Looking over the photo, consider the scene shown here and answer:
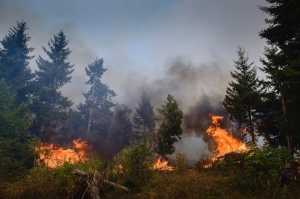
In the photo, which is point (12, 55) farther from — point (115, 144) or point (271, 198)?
point (271, 198)

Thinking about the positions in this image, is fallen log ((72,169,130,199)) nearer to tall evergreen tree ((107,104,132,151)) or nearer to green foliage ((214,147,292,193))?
green foliage ((214,147,292,193))

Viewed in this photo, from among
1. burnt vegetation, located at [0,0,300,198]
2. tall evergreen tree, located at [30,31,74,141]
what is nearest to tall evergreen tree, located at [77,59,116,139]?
burnt vegetation, located at [0,0,300,198]

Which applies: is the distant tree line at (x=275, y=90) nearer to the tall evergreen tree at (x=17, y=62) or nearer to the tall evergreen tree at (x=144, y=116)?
the tall evergreen tree at (x=144, y=116)

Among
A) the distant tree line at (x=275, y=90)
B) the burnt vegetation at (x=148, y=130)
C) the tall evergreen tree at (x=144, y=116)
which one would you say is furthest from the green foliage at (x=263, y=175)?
the tall evergreen tree at (x=144, y=116)

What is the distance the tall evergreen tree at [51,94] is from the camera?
2775 cm

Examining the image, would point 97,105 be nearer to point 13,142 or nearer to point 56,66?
point 56,66

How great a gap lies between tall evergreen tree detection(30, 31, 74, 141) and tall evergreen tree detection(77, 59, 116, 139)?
22.9 feet

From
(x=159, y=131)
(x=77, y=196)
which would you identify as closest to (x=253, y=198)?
(x=77, y=196)

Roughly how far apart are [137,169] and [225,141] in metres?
22.4

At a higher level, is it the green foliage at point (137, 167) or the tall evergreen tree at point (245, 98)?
the tall evergreen tree at point (245, 98)

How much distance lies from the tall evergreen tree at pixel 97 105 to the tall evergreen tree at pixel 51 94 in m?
6.99

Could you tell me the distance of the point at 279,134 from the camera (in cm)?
1873

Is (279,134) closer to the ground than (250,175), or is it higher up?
higher up

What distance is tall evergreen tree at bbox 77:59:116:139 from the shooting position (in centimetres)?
3909
